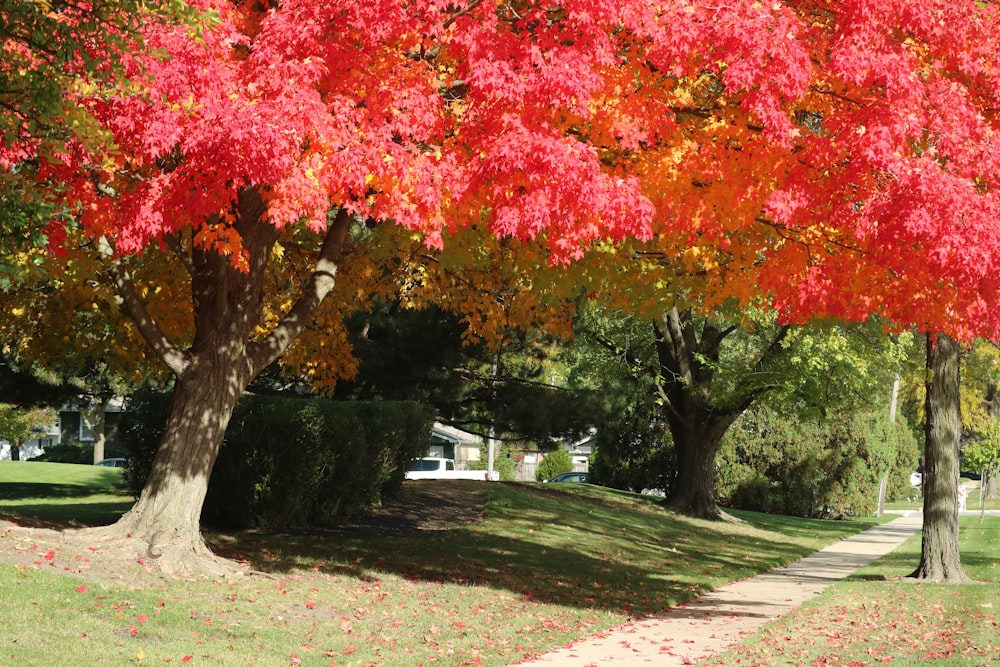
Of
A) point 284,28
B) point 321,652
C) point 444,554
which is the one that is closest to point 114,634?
point 321,652

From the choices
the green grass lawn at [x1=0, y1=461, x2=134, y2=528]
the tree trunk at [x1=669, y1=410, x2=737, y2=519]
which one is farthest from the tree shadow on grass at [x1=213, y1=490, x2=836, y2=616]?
the tree trunk at [x1=669, y1=410, x2=737, y2=519]

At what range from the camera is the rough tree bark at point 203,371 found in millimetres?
11039

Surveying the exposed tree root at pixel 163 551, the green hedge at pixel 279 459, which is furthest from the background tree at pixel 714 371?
the exposed tree root at pixel 163 551

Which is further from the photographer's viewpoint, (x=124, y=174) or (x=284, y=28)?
(x=124, y=174)

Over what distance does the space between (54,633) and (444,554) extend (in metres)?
7.08

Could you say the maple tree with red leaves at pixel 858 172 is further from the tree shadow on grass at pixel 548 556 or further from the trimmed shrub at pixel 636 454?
the trimmed shrub at pixel 636 454

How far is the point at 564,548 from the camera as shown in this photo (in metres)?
16.5

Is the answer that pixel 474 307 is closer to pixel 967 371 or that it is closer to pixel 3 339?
pixel 3 339

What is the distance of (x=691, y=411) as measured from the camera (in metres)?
25.4

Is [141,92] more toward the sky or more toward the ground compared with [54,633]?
more toward the sky

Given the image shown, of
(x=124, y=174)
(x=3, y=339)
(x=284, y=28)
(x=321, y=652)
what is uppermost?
(x=284, y=28)

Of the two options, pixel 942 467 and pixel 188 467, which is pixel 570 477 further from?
pixel 188 467

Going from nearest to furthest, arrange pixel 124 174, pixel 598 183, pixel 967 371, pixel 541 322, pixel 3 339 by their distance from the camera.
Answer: pixel 598 183 < pixel 124 174 < pixel 3 339 < pixel 541 322 < pixel 967 371

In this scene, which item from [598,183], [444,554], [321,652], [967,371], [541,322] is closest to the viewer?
[321,652]
